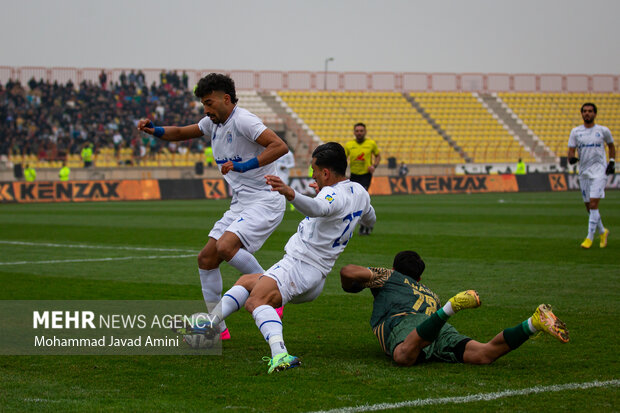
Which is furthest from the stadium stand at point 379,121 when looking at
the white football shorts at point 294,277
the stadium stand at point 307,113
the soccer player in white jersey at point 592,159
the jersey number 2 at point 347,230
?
the white football shorts at point 294,277

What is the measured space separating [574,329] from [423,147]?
42.6 meters

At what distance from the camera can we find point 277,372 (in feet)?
16.7

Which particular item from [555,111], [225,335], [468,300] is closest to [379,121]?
[555,111]

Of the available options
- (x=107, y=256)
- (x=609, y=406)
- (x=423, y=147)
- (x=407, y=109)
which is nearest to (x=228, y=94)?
(x=609, y=406)

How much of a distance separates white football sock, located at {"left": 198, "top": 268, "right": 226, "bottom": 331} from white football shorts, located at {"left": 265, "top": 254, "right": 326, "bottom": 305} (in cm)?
112

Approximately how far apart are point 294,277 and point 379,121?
46.7 m

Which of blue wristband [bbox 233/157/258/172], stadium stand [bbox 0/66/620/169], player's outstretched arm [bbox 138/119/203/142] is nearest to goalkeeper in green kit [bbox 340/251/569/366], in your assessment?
blue wristband [bbox 233/157/258/172]

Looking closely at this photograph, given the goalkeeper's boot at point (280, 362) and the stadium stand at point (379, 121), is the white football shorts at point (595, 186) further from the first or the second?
the stadium stand at point (379, 121)

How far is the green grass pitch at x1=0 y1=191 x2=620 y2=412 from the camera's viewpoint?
14.7 ft

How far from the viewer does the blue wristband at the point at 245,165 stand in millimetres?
5976

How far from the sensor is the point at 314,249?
218 inches

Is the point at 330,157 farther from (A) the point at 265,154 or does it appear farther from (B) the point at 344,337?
(B) the point at 344,337

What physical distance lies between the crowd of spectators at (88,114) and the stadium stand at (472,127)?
53.6 ft

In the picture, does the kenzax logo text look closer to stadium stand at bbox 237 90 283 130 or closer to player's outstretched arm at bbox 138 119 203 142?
player's outstretched arm at bbox 138 119 203 142
